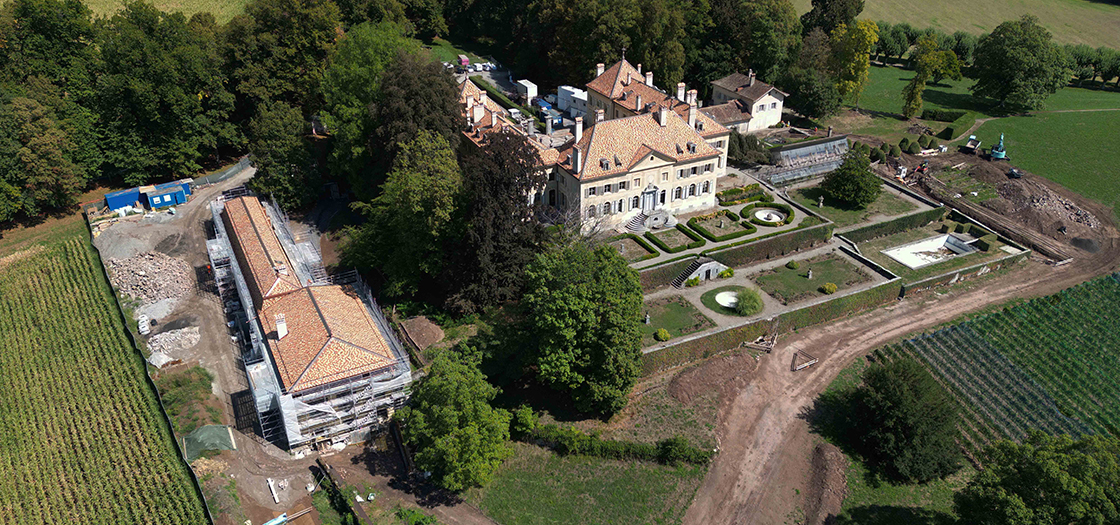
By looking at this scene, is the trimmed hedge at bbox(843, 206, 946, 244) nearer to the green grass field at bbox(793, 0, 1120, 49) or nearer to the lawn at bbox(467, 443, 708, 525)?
the lawn at bbox(467, 443, 708, 525)

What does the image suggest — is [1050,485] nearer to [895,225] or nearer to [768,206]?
[895,225]

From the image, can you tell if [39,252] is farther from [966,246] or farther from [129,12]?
[966,246]

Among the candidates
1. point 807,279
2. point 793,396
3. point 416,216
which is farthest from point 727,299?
point 416,216

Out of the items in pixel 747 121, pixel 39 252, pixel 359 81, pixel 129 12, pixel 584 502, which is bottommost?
pixel 584 502

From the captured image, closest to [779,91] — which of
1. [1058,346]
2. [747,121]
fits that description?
[747,121]

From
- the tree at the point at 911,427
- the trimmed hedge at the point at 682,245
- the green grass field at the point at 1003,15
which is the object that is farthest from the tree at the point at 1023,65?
the tree at the point at 911,427

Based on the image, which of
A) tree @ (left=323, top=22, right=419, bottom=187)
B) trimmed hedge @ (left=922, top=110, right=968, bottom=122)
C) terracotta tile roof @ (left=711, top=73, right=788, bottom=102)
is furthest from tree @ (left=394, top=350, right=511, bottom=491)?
trimmed hedge @ (left=922, top=110, right=968, bottom=122)
